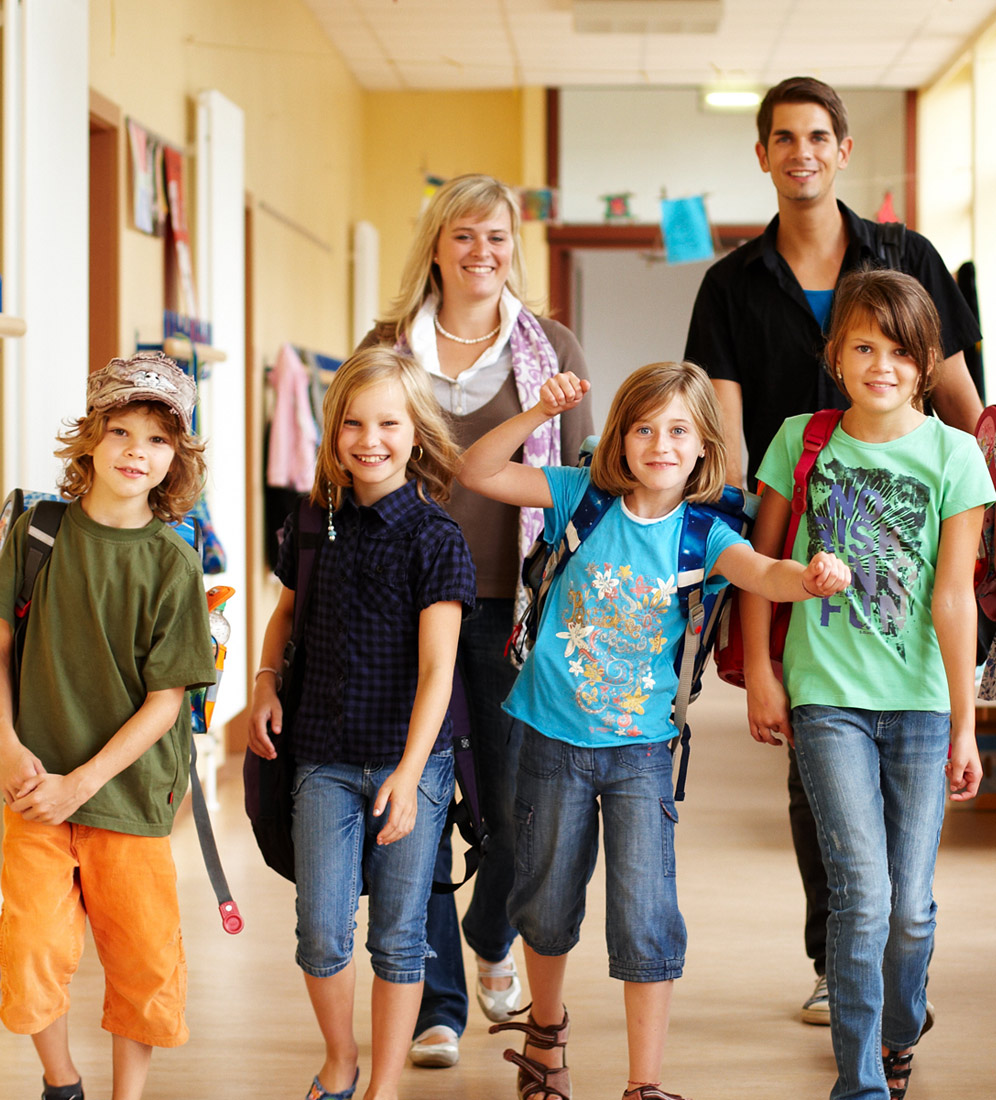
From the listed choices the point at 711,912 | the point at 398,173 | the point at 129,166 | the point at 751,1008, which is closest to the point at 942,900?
the point at 711,912

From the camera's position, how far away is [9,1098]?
216 cm

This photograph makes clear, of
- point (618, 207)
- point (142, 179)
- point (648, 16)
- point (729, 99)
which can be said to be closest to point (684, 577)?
point (142, 179)

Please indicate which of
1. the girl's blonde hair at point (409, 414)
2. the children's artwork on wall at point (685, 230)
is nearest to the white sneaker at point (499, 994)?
A: the girl's blonde hair at point (409, 414)

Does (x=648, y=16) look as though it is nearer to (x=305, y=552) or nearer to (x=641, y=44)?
(x=641, y=44)

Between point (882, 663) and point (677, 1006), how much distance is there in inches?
41.5

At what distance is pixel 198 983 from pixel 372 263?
4986mm

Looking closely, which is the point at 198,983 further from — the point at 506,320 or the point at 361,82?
the point at 361,82

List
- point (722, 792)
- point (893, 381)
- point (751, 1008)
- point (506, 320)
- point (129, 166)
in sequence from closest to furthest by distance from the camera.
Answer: point (893, 381) < point (506, 320) < point (751, 1008) < point (129, 166) < point (722, 792)

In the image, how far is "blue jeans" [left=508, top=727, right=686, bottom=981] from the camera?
1.90m

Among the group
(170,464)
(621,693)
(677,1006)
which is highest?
(170,464)

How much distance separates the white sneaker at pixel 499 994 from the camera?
2498 millimetres

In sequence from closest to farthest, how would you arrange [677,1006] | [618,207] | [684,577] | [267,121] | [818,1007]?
1. [684,577]
2. [818,1007]
3. [677,1006]
4. [267,121]
5. [618,207]

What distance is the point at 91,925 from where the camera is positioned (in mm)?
1837

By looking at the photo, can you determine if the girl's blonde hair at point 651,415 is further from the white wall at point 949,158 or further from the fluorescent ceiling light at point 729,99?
the fluorescent ceiling light at point 729,99
